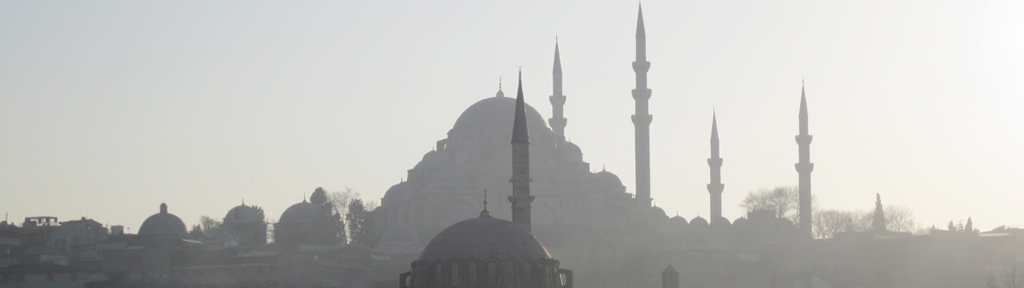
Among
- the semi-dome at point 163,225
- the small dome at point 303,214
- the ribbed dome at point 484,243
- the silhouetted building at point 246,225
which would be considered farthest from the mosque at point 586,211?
the ribbed dome at point 484,243

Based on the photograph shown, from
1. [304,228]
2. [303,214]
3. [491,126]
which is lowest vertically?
[304,228]

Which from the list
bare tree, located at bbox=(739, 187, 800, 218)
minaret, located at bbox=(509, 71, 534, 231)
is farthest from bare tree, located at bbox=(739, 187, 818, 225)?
minaret, located at bbox=(509, 71, 534, 231)

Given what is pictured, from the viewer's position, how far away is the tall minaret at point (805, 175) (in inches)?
2039

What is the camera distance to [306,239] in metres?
50.5

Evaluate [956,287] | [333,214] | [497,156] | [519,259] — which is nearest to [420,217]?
[497,156]

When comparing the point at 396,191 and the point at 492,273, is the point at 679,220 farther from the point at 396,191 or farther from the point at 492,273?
the point at 492,273

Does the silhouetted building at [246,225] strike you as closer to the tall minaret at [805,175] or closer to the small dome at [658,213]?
the small dome at [658,213]

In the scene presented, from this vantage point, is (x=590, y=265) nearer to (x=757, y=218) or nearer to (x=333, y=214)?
(x=757, y=218)

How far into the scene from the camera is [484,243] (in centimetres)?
1955

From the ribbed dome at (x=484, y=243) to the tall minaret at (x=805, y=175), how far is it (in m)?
33.4

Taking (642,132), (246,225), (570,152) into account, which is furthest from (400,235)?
(246,225)

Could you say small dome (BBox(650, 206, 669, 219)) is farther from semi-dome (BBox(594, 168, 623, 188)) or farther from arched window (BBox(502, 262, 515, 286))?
arched window (BBox(502, 262, 515, 286))

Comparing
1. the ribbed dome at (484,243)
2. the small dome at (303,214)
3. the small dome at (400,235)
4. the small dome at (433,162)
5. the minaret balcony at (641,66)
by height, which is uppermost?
the minaret balcony at (641,66)

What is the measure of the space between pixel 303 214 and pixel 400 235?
6.89 meters
